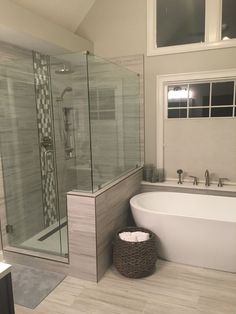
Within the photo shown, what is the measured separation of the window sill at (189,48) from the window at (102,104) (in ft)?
2.85

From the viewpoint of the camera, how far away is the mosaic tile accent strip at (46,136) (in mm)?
3000

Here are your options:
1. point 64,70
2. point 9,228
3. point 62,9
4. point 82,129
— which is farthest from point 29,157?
point 62,9

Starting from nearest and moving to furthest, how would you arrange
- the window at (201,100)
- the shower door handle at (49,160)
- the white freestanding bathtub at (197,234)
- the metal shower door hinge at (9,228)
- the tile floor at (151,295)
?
the tile floor at (151,295) → the white freestanding bathtub at (197,234) → the metal shower door hinge at (9,228) → the shower door handle at (49,160) → the window at (201,100)

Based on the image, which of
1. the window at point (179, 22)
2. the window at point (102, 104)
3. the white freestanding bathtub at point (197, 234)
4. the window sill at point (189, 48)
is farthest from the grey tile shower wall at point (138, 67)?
the white freestanding bathtub at point (197, 234)

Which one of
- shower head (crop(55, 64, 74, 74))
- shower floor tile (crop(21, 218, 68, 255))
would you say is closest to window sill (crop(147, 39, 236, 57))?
shower head (crop(55, 64, 74, 74))

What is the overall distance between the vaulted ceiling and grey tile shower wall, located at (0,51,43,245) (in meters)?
0.49

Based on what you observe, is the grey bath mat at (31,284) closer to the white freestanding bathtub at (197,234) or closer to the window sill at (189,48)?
the white freestanding bathtub at (197,234)

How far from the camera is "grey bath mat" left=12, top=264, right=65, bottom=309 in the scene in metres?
2.26

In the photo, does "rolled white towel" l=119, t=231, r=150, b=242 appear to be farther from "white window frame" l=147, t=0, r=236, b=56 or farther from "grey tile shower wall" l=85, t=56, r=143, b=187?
"white window frame" l=147, t=0, r=236, b=56

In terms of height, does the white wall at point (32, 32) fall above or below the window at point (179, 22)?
below

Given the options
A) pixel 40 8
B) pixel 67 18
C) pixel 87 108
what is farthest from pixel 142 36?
pixel 87 108

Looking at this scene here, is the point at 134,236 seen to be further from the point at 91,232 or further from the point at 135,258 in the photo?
the point at 91,232

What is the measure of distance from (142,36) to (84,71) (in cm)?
145

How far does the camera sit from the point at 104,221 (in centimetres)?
261
